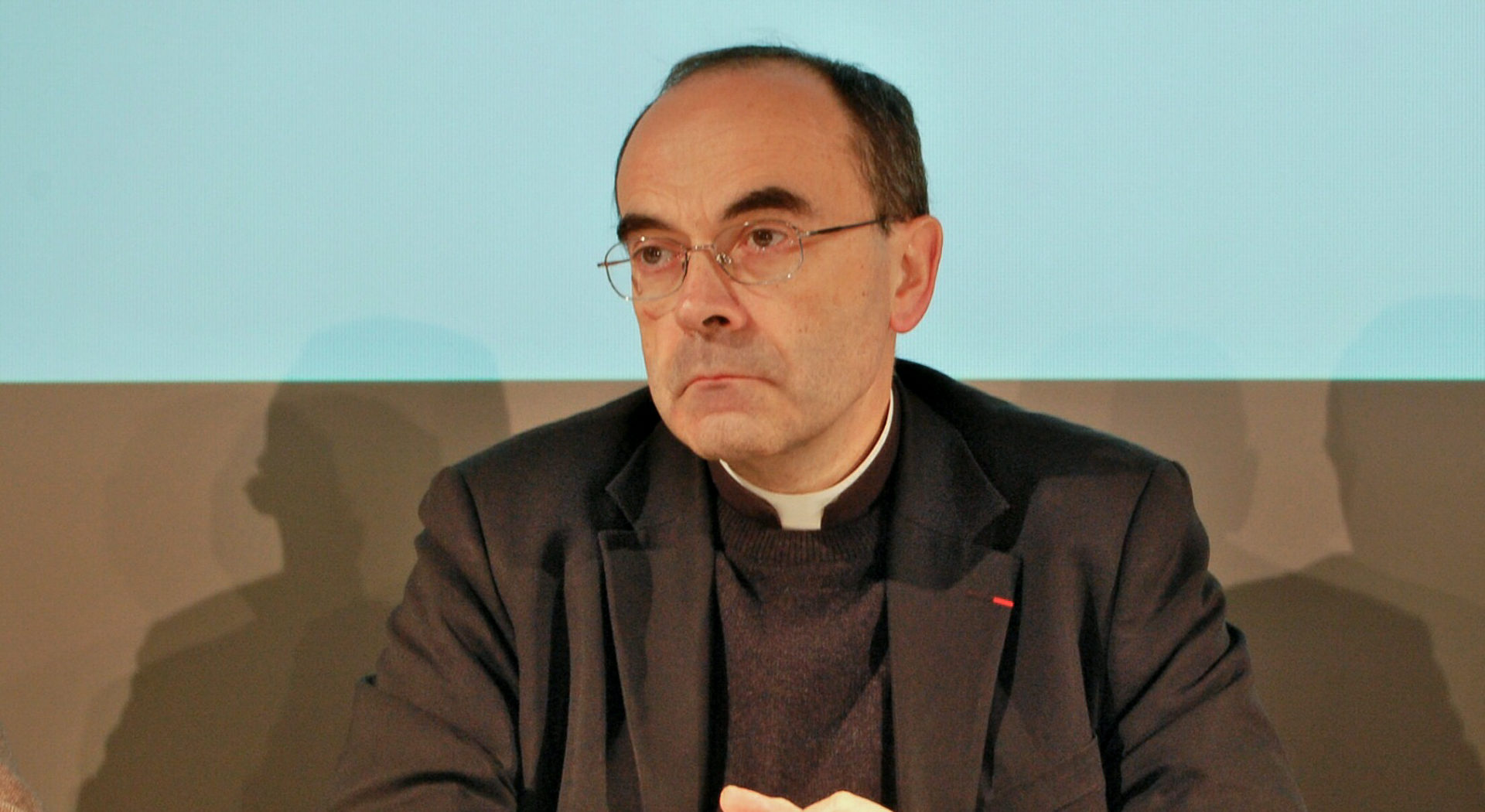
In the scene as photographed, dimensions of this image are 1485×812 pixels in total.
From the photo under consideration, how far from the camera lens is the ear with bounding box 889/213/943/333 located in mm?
1792

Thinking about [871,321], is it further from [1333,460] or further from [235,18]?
[235,18]

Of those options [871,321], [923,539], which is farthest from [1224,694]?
[871,321]

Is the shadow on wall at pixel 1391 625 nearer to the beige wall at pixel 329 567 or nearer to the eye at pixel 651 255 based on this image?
the beige wall at pixel 329 567

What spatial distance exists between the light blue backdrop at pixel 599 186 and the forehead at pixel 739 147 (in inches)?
27.1

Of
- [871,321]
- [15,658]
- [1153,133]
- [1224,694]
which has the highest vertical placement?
[1153,133]

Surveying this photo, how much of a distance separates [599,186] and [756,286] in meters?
0.94

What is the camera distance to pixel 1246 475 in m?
2.50

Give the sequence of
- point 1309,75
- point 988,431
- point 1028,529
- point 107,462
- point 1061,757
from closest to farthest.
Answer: point 1061,757 → point 1028,529 → point 988,431 → point 1309,75 → point 107,462

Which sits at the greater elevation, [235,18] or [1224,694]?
[235,18]

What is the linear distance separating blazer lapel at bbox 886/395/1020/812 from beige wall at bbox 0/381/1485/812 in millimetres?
795

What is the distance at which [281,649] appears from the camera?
2.56 m

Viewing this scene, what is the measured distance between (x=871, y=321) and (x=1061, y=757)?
62 cm

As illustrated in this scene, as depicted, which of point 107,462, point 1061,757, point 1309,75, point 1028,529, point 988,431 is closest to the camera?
point 1061,757

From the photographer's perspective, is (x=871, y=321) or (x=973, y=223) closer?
(x=871, y=321)
